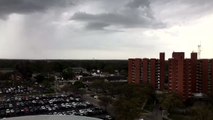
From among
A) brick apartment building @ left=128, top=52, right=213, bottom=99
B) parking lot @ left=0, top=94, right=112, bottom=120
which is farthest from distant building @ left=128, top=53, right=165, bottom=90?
parking lot @ left=0, top=94, right=112, bottom=120

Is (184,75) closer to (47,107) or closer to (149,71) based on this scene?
(149,71)

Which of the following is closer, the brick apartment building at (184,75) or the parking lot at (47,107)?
the parking lot at (47,107)

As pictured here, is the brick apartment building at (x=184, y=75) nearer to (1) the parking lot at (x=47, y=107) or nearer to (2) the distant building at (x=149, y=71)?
(2) the distant building at (x=149, y=71)

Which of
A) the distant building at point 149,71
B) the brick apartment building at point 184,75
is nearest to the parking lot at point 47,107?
the brick apartment building at point 184,75

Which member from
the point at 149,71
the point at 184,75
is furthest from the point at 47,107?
the point at 149,71

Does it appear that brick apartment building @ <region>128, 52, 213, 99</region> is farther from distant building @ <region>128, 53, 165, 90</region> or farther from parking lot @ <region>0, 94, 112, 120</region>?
parking lot @ <region>0, 94, 112, 120</region>

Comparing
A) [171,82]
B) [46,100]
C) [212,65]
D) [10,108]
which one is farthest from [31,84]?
[212,65]
